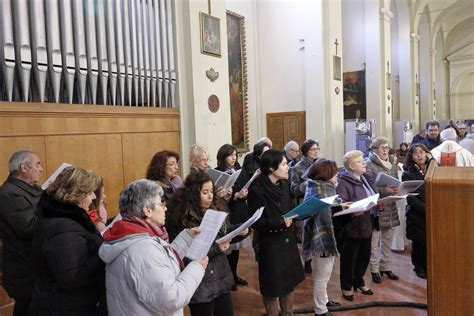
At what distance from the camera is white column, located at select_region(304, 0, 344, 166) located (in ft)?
30.0

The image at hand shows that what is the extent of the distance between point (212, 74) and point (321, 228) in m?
3.61

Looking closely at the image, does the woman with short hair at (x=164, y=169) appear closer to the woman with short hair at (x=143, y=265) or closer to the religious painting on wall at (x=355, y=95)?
the woman with short hair at (x=143, y=265)

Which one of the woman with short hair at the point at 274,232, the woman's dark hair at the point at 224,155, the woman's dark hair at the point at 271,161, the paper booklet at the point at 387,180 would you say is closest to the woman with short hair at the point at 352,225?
the paper booklet at the point at 387,180

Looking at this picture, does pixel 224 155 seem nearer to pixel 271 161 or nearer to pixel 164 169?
pixel 164 169

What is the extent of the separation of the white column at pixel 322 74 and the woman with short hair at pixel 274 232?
6215 mm

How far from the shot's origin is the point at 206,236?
2160 millimetres

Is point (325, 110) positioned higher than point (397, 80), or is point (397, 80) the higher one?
point (397, 80)

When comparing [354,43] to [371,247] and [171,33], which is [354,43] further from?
[371,247]

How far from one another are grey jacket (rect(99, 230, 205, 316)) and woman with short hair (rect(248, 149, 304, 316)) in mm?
1337

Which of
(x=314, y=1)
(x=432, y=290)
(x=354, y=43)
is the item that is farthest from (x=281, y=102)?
(x=432, y=290)

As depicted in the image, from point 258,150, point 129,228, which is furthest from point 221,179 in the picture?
point 129,228

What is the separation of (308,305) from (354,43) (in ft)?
33.2

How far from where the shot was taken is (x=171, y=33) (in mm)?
5988

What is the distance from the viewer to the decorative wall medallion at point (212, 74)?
641 cm
